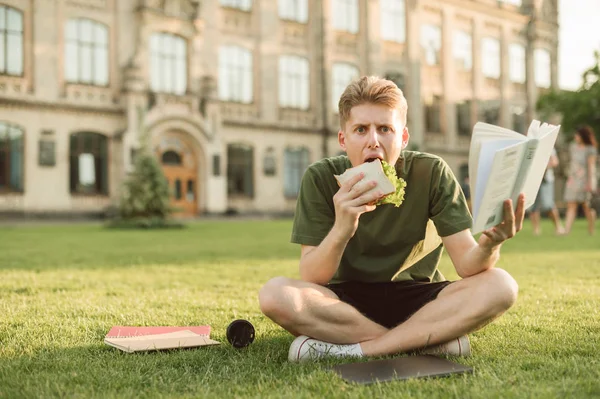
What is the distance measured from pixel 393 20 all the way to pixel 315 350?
3180 cm

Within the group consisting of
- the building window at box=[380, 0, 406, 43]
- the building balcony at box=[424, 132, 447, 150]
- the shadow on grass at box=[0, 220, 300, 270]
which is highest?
the building window at box=[380, 0, 406, 43]

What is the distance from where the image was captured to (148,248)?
11844 mm

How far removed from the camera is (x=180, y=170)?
26047 mm

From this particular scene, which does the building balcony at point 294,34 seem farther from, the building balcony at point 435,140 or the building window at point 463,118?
the building window at point 463,118

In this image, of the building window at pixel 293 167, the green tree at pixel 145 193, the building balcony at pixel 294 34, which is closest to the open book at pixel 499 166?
the green tree at pixel 145 193

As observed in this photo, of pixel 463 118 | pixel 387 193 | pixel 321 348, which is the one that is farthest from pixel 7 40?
pixel 463 118

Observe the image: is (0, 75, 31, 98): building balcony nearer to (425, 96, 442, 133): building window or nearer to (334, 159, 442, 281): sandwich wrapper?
(425, 96, 442, 133): building window

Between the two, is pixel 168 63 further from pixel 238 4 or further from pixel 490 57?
pixel 490 57

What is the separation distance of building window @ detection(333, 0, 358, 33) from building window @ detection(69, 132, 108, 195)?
1286 cm

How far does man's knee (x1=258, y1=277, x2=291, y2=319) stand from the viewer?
129 inches

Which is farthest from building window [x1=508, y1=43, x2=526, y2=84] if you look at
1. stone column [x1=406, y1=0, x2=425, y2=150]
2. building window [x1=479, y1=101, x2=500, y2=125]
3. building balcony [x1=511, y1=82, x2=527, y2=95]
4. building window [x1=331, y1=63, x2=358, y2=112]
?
building window [x1=331, y1=63, x2=358, y2=112]

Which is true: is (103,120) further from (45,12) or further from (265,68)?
(265,68)

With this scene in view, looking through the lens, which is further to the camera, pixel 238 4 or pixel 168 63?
pixel 238 4

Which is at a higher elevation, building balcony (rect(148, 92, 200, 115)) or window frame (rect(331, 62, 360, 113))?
window frame (rect(331, 62, 360, 113))
